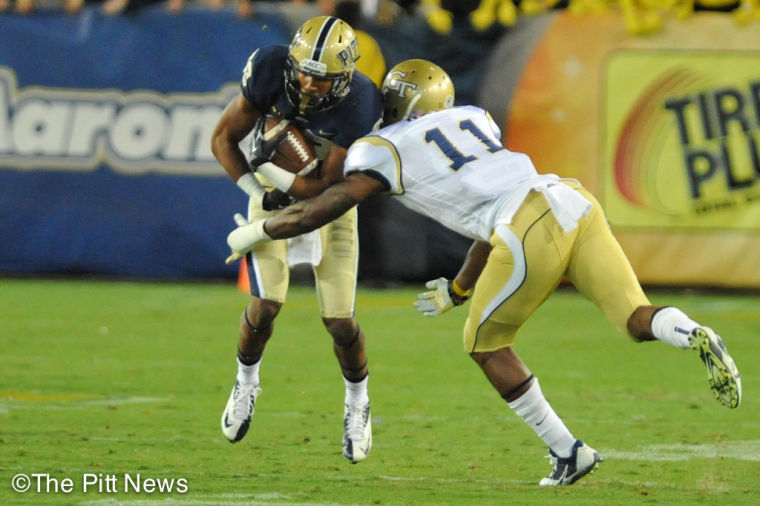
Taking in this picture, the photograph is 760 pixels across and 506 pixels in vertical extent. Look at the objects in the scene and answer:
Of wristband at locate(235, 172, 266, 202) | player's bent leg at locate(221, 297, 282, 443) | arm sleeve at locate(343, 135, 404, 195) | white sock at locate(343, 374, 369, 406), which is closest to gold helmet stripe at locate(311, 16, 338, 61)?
arm sleeve at locate(343, 135, 404, 195)

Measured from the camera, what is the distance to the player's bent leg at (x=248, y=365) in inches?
198

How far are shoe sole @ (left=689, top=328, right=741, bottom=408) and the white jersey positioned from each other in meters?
0.71

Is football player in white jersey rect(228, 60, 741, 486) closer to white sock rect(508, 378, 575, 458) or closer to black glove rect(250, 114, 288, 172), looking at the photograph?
white sock rect(508, 378, 575, 458)

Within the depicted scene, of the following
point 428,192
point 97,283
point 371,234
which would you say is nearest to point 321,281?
point 428,192

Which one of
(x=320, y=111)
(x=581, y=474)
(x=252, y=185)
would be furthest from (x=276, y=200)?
(x=581, y=474)

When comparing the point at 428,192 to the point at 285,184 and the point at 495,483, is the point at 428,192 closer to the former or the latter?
the point at 285,184

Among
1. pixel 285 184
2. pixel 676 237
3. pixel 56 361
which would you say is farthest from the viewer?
pixel 676 237

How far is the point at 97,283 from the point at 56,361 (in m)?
3.52

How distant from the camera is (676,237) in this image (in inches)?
390

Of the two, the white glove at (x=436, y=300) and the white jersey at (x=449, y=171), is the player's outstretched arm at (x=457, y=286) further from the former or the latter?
the white jersey at (x=449, y=171)

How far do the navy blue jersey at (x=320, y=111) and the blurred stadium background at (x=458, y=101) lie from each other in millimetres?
5134

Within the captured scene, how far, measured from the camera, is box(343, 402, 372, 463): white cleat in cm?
479

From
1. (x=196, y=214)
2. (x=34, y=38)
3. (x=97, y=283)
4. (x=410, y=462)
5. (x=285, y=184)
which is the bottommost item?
(x=97, y=283)

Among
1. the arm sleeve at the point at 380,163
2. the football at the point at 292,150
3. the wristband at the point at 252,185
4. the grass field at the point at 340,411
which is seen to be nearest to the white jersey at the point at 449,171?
the arm sleeve at the point at 380,163
